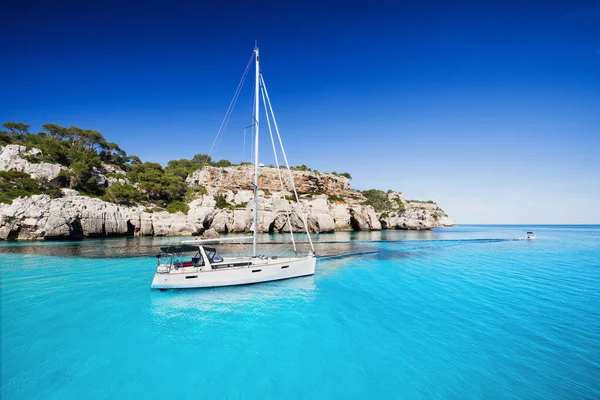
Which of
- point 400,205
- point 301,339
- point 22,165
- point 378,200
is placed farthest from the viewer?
point 400,205

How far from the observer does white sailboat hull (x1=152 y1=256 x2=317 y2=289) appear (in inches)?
559

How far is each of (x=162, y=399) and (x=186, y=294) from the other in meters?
8.45

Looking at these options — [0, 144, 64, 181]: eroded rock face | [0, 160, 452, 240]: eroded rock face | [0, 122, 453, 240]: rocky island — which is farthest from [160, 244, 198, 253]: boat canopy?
[0, 144, 64, 181]: eroded rock face

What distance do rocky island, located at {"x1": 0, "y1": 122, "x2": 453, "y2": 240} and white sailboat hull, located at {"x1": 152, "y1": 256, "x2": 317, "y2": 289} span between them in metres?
11.2

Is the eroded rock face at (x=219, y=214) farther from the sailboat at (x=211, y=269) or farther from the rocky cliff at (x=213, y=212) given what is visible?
the sailboat at (x=211, y=269)

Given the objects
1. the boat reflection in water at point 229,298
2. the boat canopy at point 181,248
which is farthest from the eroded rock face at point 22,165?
the boat reflection in water at point 229,298

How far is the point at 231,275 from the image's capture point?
14898 mm

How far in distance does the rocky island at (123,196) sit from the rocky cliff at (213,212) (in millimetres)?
123

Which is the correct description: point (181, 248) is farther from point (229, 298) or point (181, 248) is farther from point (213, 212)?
point (213, 212)

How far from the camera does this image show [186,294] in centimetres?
1419

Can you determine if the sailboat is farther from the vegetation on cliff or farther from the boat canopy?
the vegetation on cliff

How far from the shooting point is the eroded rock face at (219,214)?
35.5 meters

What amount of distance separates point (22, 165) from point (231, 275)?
54986 millimetres

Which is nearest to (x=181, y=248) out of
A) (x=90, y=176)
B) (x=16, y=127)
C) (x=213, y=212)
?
(x=213, y=212)
